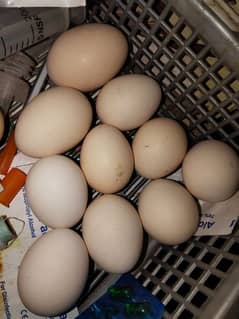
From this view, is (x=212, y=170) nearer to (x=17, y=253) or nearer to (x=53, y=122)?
(x=53, y=122)

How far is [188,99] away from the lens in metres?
0.84

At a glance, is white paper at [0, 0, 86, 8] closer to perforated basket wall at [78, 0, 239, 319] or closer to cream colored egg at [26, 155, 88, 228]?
perforated basket wall at [78, 0, 239, 319]

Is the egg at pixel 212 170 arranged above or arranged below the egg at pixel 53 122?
above

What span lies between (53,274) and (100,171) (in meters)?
0.19

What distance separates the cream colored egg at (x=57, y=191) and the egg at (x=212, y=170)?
0.20 m

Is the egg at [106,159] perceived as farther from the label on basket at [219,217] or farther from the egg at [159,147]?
the label on basket at [219,217]

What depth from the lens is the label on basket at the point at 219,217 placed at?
784 millimetres

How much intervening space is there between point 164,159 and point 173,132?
0.17ft

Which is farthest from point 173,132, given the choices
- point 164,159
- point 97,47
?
point 97,47

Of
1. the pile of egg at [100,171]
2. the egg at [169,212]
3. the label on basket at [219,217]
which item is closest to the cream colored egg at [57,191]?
the pile of egg at [100,171]

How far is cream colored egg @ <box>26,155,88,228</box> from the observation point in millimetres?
715

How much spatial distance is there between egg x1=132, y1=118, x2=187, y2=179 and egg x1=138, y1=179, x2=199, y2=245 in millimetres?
29

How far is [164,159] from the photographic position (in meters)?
0.77

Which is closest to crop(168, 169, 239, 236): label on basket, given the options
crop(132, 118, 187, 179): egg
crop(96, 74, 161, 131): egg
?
crop(132, 118, 187, 179): egg
